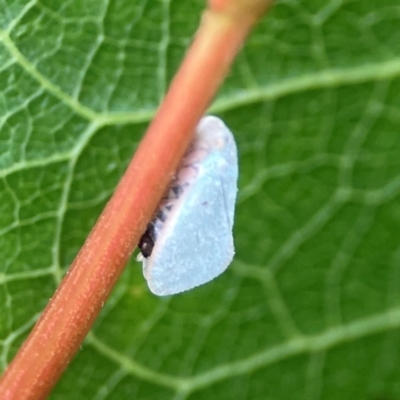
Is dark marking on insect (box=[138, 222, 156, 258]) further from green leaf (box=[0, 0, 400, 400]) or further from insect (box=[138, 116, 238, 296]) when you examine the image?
green leaf (box=[0, 0, 400, 400])

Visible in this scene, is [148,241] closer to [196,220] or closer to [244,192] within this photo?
[196,220]

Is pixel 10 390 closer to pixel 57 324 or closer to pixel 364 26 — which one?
pixel 57 324

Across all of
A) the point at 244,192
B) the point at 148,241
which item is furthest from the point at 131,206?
the point at 244,192

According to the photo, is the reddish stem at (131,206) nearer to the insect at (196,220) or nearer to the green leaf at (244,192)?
the insect at (196,220)

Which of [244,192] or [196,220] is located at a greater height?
[196,220]

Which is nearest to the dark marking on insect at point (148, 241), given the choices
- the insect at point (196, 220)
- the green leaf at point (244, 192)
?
the insect at point (196, 220)

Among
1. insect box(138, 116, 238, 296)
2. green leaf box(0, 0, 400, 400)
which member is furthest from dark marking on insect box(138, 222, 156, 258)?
green leaf box(0, 0, 400, 400)
